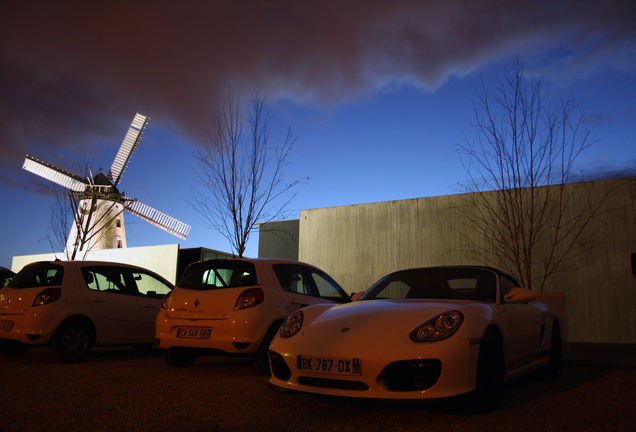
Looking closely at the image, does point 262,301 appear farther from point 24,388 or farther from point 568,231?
point 568,231

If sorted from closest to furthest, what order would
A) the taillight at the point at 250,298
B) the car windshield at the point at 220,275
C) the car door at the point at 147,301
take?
the taillight at the point at 250,298, the car windshield at the point at 220,275, the car door at the point at 147,301

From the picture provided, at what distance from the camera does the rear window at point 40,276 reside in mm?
6652

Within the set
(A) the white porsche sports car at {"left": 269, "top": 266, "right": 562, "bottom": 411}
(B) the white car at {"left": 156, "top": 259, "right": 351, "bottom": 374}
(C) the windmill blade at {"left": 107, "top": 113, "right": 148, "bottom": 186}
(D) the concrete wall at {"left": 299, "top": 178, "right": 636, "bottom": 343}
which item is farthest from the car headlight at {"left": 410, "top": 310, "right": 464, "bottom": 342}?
(C) the windmill blade at {"left": 107, "top": 113, "right": 148, "bottom": 186}

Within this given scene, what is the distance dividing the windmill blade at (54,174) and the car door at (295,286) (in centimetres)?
2587

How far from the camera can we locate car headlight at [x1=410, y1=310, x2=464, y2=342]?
3.37 metres

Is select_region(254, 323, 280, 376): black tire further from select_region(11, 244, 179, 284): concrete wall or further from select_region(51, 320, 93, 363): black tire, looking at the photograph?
select_region(11, 244, 179, 284): concrete wall

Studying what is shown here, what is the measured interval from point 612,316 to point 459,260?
392 cm

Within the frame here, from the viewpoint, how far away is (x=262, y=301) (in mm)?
5531

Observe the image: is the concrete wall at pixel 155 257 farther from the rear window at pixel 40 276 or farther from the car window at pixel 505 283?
the car window at pixel 505 283

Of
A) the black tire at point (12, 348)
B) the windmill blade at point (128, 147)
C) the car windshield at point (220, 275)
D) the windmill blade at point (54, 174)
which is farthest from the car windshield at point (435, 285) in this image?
the windmill blade at point (128, 147)

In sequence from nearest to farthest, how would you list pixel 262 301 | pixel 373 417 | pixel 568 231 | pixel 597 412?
pixel 373 417 < pixel 597 412 < pixel 262 301 < pixel 568 231

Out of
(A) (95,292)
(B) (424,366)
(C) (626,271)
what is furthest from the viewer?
(C) (626,271)

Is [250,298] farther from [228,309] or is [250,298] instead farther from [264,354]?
[264,354]

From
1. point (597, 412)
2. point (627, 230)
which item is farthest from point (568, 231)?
point (597, 412)
